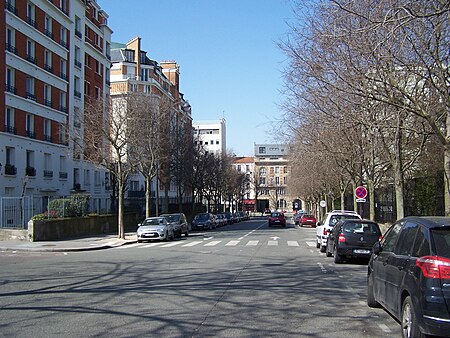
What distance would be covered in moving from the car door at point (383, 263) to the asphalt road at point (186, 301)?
44 centimetres

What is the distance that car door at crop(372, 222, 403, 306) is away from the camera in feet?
28.0

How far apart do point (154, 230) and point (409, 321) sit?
81.9ft

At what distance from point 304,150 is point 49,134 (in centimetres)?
2249

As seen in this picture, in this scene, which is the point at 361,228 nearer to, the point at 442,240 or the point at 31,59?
the point at 442,240

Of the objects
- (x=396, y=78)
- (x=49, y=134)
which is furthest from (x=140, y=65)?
(x=396, y=78)

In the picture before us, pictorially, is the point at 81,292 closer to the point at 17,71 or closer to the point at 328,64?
the point at 328,64

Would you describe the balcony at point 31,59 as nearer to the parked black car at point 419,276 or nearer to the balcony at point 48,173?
the balcony at point 48,173

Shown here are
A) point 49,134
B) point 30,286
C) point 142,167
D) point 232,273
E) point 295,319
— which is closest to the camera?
point 295,319

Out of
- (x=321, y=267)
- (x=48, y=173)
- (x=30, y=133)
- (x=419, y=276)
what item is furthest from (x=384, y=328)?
(x=48, y=173)

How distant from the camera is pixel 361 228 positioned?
714 inches

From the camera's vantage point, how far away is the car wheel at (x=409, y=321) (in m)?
6.71

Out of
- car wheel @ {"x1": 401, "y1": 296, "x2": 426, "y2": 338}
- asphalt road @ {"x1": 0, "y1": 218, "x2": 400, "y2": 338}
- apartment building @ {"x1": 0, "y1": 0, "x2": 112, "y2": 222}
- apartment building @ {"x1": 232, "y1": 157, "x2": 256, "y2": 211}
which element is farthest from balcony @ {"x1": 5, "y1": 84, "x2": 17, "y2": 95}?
apartment building @ {"x1": 232, "y1": 157, "x2": 256, "y2": 211}

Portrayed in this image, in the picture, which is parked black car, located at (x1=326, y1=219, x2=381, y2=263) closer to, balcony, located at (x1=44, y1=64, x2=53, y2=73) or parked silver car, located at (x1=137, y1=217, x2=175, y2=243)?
parked silver car, located at (x1=137, y1=217, x2=175, y2=243)

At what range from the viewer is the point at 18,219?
31641 mm
